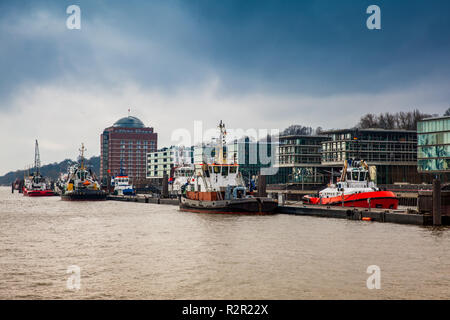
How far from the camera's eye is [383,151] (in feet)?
456

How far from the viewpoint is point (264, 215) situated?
207ft

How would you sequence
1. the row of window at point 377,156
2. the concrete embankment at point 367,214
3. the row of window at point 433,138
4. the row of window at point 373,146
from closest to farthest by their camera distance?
1. the concrete embankment at point 367,214
2. the row of window at point 433,138
3. the row of window at point 377,156
4. the row of window at point 373,146

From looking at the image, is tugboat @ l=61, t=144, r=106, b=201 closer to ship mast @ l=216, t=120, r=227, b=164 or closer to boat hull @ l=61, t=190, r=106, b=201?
boat hull @ l=61, t=190, r=106, b=201

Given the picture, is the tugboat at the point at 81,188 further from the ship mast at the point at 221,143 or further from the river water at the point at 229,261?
the river water at the point at 229,261

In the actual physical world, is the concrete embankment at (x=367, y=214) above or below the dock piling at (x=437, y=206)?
below

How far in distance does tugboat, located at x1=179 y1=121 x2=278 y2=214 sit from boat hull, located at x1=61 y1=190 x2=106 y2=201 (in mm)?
56527

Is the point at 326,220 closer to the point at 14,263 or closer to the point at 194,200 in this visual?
the point at 194,200

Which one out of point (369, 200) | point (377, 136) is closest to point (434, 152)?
point (377, 136)

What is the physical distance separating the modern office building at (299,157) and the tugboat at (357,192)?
8653 centimetres

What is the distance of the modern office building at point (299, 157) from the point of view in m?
158

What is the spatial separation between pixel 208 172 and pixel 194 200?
5224 millimetres

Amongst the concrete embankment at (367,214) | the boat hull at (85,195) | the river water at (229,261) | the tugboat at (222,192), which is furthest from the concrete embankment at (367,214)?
the boat hull at (85,195)

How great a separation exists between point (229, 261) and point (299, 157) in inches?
5247
